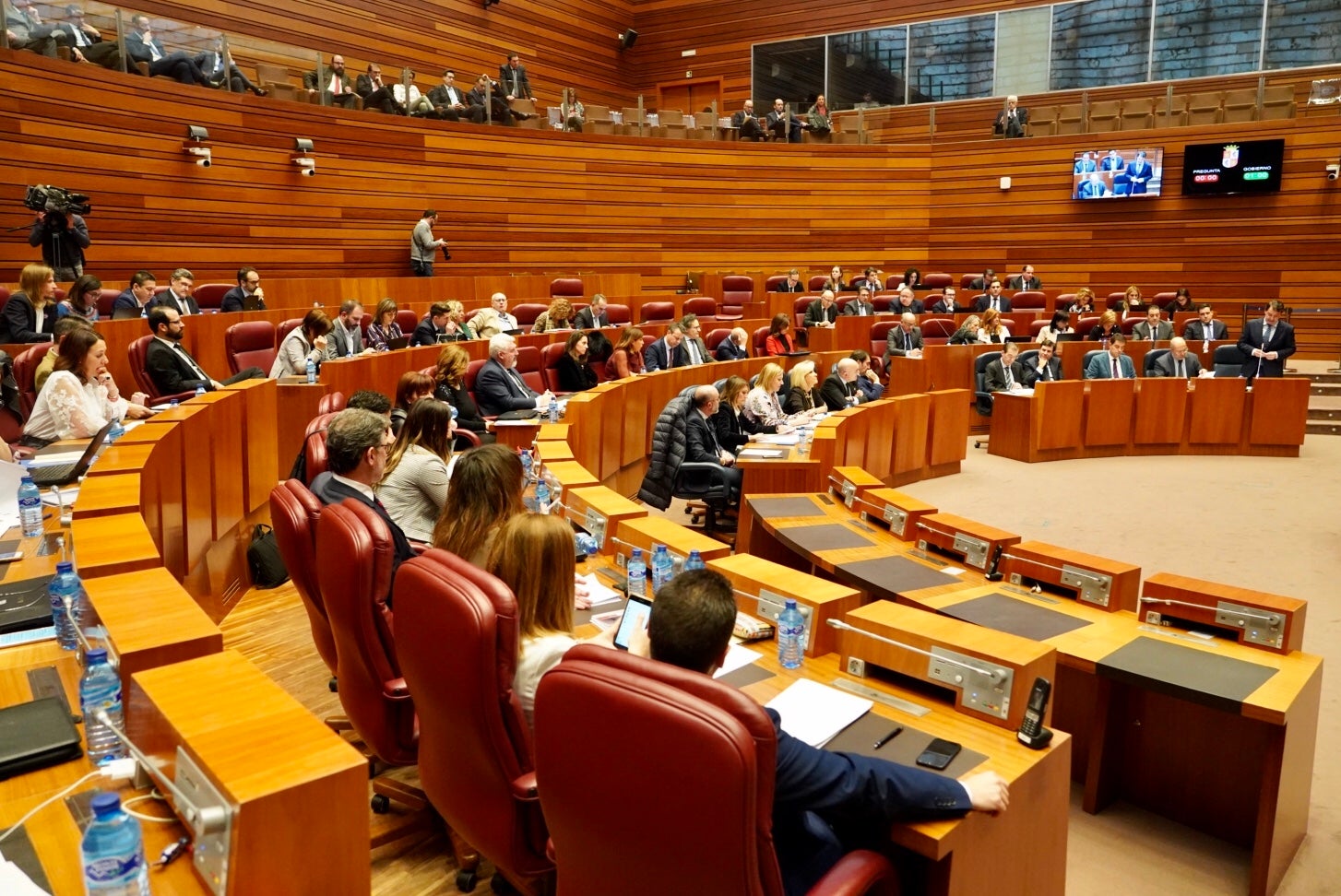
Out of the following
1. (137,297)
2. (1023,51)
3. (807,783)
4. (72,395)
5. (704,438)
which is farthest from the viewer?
(1023,51)

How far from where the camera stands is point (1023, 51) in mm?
14602

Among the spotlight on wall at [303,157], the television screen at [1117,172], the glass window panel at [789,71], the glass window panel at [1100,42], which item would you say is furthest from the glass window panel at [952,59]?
the spotlight on wall at [303,157]

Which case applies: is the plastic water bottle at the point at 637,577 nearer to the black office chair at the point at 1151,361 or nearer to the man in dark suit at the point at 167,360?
the man in dark suit at the point at 167,360

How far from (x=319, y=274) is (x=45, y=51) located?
306cm

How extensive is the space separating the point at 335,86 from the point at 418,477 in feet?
27.6

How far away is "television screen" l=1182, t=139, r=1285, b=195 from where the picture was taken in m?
12.5

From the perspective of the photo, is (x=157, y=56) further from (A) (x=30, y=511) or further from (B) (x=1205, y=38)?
(B) (x=1205, y=38)

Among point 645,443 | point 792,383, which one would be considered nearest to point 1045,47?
point 792,383

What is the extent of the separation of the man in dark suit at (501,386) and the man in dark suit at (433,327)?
1.35 meters

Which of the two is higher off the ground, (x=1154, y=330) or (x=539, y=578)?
(x=539, y=578)

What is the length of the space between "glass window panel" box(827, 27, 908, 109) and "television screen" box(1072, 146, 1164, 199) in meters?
3.20

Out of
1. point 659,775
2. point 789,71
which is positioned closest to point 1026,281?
point 789,71

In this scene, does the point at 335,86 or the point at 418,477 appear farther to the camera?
the point at 335,86

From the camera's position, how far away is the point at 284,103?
9.80 metres
